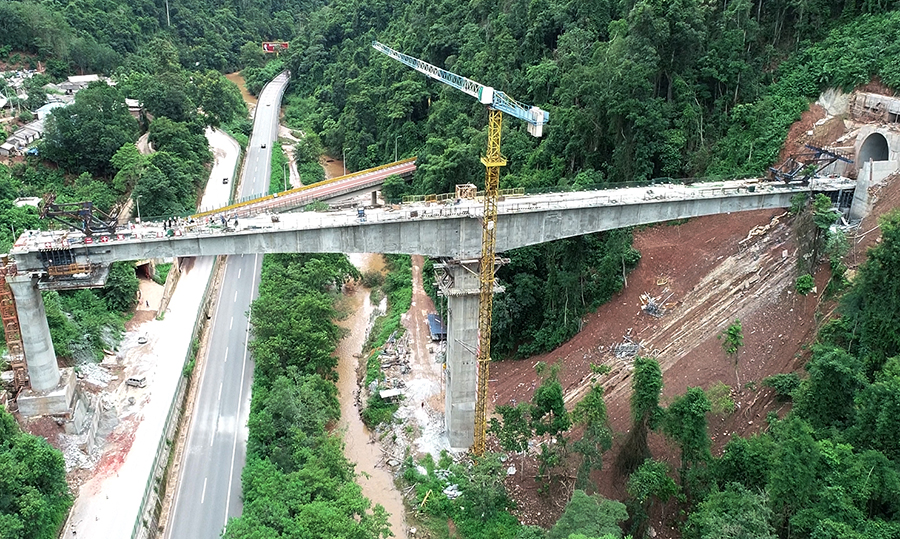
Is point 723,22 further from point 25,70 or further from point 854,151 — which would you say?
point 25,70

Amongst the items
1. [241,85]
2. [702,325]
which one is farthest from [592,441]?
[241,85]

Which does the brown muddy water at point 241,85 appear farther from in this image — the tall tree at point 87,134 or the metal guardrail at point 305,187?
the metal guardrail at point 305,187

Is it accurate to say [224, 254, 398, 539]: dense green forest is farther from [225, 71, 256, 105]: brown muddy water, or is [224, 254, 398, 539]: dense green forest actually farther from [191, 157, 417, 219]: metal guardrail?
[225, 71, 256, 105]: brown muddy water

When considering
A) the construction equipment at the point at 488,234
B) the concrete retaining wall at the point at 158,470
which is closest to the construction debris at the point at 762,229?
the construction equipment at the point at 488,234

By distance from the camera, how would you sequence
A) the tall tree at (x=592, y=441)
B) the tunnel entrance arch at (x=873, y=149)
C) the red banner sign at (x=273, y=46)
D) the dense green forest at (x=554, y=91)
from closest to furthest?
1. the tall tree at (x=592, y=441)
2. the tunnel entrance arch at (x=873, y=149)
3. the dense green forest at (x=554, y=91)
4. the red banner sign at (x=273, y=46)

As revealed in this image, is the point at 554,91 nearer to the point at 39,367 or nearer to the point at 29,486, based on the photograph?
the point at 39,367

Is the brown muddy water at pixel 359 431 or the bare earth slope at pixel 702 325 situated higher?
the bare earth slope at pixel 702 325

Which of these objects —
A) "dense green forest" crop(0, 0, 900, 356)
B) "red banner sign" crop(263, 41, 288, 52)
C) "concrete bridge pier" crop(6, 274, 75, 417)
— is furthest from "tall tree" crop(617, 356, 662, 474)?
"red banner sign" crop(263, 41, 288, 52)
